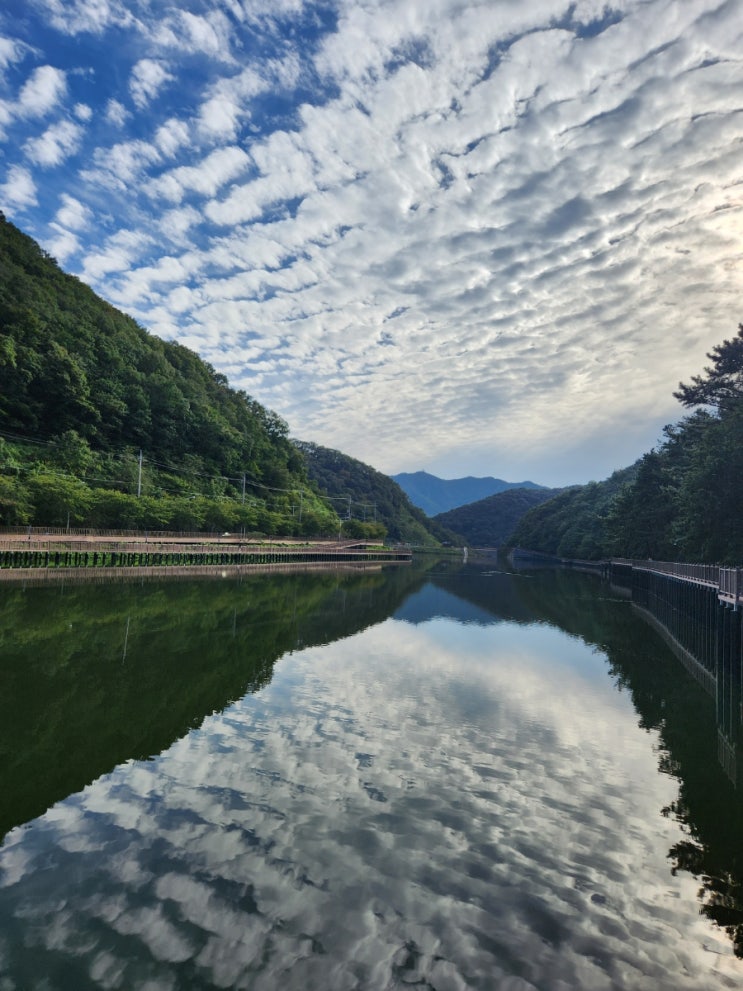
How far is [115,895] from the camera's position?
6066 millimetres

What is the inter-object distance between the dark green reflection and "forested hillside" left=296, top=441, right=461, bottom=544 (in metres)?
125

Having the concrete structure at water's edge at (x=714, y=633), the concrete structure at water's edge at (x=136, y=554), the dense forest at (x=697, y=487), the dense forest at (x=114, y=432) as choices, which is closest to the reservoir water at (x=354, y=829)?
the concrete structure at water's edge at (x=714, y=633)

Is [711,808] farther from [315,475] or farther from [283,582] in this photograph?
[315,475]

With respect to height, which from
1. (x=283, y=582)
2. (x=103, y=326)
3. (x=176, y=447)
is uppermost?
(x=103, y=326)

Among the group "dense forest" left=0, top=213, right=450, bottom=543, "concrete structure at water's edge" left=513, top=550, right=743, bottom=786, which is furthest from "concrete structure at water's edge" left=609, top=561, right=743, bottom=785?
"dense forest" left=0, top=213, right=450, bottom=543

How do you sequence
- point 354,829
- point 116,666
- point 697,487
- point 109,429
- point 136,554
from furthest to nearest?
point 109,429 → point 136,554 → point 697,487 → point 116,666 → point 354,829

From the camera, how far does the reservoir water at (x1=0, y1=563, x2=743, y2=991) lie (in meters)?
5.34

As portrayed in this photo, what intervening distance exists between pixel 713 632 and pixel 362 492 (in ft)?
504

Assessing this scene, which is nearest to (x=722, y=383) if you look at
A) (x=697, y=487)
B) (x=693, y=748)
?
(x=697, y=487)

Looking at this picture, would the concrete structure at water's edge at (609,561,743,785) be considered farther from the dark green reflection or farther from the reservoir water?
the dark green reflection

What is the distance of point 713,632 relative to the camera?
2267 centimetres

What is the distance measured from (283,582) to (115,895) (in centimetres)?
4435

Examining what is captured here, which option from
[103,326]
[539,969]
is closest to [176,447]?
[103,326]

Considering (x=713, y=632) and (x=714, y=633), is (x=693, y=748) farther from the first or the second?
(x=713, y=632)
